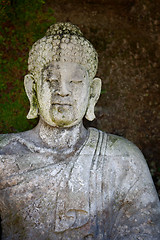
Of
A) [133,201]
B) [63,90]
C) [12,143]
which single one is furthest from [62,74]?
[133,201]

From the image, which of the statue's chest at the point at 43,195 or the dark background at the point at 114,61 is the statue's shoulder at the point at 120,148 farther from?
the dark background at the point at 114,61

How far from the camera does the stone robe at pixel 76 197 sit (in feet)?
10.6

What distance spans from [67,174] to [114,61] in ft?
6.37

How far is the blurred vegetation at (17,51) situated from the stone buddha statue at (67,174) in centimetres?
A: 103

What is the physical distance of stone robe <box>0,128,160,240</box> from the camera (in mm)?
3229

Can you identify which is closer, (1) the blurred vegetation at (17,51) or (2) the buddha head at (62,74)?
(2) the buddha head at (62,74)

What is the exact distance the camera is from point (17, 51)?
15.2 feet

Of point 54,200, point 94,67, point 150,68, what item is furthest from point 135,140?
point 54,200

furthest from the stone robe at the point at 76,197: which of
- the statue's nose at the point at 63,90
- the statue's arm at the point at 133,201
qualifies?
the statue's nose at the point at 63,90

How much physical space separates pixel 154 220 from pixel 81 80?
135 centimetres

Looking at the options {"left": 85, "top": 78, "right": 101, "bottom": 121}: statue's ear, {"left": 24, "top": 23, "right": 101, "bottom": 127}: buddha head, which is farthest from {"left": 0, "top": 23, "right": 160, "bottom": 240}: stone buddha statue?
{"left": 85, "top": 78, "right": 101, "bottom": 121}: statue's ear

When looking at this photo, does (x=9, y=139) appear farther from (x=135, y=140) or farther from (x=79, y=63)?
(x=135, y=140)

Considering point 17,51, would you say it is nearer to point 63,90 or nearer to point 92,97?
point 92,97

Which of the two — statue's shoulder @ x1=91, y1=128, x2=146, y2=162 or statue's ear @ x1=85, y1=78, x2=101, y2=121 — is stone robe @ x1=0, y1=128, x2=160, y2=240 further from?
statue's ear @ x1=85, y1=78, x2=101, y2=121
